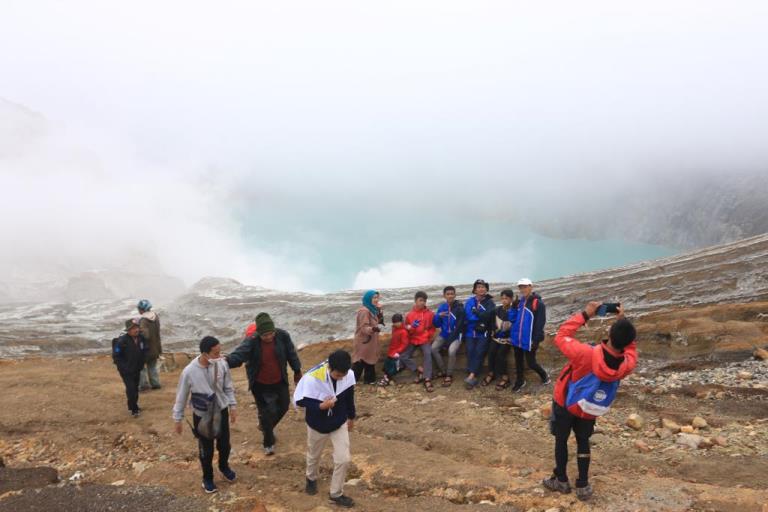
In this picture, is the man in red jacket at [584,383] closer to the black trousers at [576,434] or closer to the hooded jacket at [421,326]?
the black trousers at [576,434]

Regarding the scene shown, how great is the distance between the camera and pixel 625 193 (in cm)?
6944

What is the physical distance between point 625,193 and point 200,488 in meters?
72.6

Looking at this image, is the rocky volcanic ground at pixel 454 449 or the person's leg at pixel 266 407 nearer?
the rocky volcanic ground at pixel 454 449

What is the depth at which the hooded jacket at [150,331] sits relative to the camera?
11.6 meters

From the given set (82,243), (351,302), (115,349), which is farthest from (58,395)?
(82,243)

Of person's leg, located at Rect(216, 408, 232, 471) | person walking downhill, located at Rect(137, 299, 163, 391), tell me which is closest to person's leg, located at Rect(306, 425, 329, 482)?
person's leg, located at Rect(216, 408, 232, 471)

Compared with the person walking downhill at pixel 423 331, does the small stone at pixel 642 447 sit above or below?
below

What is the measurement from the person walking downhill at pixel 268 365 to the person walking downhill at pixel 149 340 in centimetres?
475

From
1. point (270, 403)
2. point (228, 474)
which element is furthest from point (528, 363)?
point (228, 474)

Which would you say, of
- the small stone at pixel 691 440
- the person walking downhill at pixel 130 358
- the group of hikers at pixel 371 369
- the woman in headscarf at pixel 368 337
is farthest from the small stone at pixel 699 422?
the person walking downhill at pixel 130 358

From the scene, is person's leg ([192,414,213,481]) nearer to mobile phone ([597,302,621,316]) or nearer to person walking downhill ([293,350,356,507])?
person walking downhill ([293,350,356,507])

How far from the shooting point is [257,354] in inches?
299

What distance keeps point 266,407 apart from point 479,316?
15.1 feet

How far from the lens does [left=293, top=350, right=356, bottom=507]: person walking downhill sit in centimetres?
608
